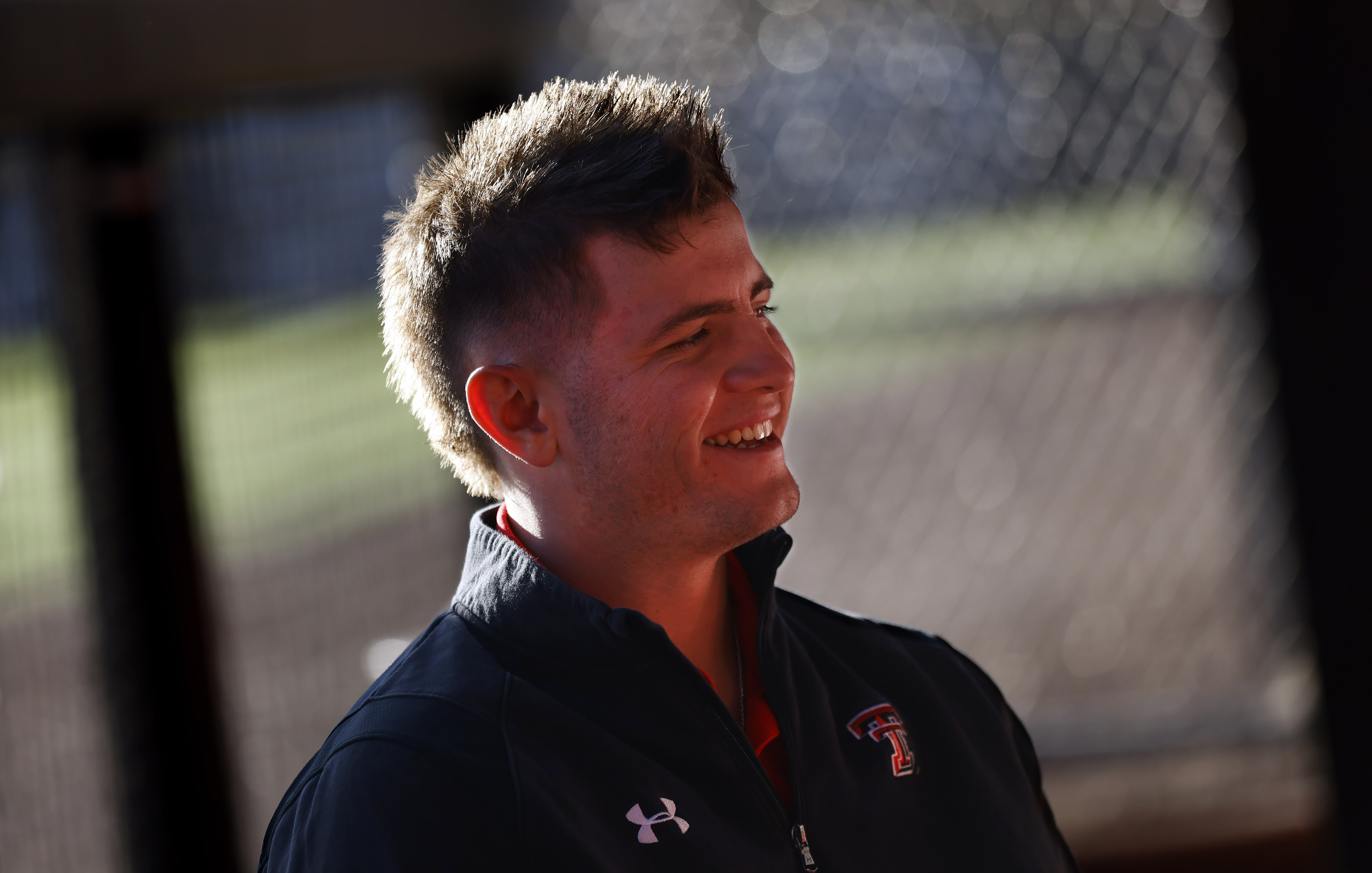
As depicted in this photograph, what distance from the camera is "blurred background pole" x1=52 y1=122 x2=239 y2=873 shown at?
7.09 feet

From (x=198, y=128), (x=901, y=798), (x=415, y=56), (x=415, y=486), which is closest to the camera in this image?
(x=901, y=798)

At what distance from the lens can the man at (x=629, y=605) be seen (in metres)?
1.09

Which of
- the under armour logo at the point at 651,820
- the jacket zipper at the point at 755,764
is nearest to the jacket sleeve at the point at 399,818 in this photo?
the under armour logo at the point at 651,820

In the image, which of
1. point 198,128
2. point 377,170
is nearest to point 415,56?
point 377,170

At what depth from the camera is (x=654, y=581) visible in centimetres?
133

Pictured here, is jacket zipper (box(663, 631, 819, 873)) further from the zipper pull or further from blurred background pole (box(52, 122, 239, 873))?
blurred background pole (box(52, 122, 239, 873))

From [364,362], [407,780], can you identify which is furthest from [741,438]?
[364,362]

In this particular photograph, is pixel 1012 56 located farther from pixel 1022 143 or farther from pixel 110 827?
pixel 110 827

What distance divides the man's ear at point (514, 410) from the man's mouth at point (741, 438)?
0.19 metres

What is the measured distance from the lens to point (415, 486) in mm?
2512

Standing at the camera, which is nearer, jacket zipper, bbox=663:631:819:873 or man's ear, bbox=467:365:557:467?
jacket zipper, bbox=663:631:819:873

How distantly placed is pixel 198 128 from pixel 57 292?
1.39 feet

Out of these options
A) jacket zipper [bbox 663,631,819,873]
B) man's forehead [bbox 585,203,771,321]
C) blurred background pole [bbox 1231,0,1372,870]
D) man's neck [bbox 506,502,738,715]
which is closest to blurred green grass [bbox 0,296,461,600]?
man's neck [bbox 506,502,738,715]

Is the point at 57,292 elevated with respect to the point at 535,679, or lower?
elevated
